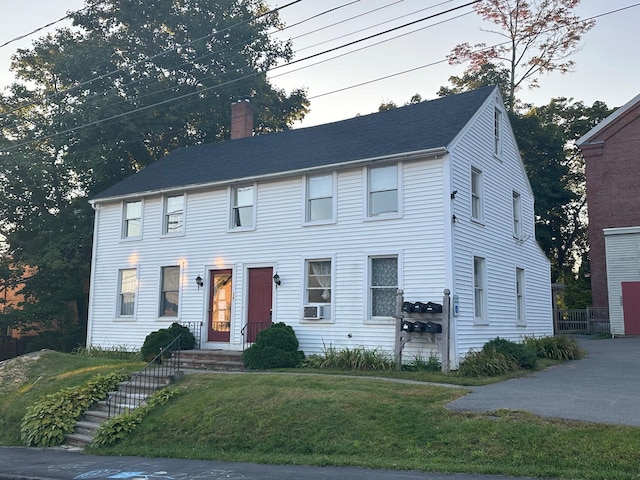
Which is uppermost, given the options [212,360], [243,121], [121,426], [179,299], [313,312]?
[243,121]

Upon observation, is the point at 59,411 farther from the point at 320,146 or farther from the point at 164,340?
the point at 320,146

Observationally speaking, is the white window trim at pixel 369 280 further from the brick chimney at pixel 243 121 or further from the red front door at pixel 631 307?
the red front door at pixel 631 307

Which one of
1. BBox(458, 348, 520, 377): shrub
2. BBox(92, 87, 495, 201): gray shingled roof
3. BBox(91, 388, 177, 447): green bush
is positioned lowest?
BBox(91, 388, 177, 447): green bush

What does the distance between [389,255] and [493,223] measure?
399cm

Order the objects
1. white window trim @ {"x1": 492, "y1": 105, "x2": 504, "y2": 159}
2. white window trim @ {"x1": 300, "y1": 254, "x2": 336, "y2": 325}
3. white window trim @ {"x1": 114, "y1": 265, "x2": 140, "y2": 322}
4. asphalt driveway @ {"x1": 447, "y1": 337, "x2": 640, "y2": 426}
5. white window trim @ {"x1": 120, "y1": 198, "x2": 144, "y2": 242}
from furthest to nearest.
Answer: white window trim @ {"x1": 120, "y1": 198, "x2": 144, "y2": 242} < white window trim @ {"x1": 114, "y1": 265, "x2": 140, "y2": 322} < white window trim @ {"x1": 492, "y1": 105, "x2": 504, "y2": 159} < white window trim @ {"x1": 300, "y1": 254, "x2": 336, "y2": 325} < asphalt driveway @ {"x1": 447, "y1": 337, "x2": 640, "y2": 426}

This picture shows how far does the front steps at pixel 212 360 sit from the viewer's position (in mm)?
15706

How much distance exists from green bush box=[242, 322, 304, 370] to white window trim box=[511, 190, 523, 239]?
851 cm

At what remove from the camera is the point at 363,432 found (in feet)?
29.8

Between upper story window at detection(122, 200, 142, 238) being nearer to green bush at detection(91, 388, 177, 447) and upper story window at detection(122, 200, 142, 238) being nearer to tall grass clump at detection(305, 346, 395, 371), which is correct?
tall grass clump at detection(305, 346, 395, 371)

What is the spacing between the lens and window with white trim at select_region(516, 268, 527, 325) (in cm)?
1875

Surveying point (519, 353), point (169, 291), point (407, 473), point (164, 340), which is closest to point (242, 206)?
point (169, 291)

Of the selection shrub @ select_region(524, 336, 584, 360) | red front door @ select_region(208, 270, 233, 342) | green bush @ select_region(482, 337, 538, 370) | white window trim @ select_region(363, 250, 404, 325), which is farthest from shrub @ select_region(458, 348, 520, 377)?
red front door @ select_region(208, 270, 233, 342)

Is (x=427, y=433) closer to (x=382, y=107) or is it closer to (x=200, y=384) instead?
(x=200, y=384)

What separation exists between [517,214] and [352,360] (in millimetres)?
8527
